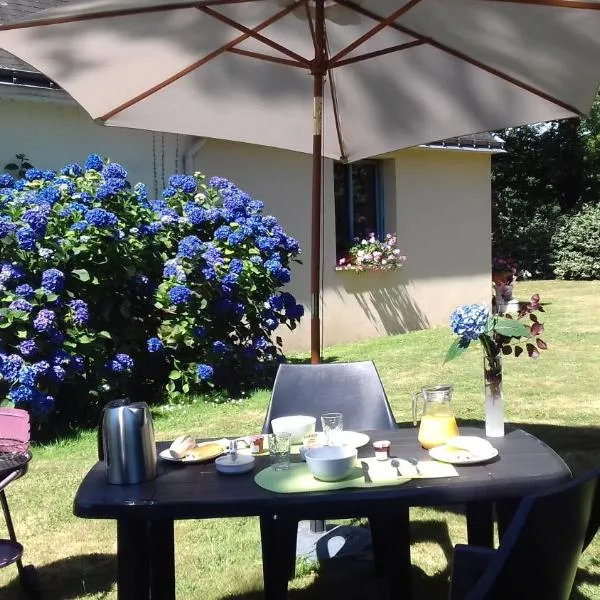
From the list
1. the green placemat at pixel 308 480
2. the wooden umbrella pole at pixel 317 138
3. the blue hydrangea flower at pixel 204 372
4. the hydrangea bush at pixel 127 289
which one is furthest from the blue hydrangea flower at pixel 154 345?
the green placemat at pixel 308 480

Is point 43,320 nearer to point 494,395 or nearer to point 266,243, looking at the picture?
point 266,243

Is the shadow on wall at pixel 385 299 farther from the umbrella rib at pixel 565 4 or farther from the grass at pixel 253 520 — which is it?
the umbrella rib at pixel 565 4

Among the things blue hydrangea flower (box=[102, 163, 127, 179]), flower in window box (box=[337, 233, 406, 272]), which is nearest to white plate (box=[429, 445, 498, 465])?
blue hydrangea flower (box=[102, 163, 127, 179])

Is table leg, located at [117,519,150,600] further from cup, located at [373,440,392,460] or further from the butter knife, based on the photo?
cup, located at [373,440,392,460]

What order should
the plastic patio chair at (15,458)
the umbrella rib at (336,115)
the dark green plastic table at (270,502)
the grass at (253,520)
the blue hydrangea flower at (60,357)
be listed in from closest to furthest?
1. the dark green plastic table at (270,502)
2. the plastic patio chair at (15,458)
3. the grass at (253,520)
4. the umbrella rib at (336,115)
5. the blue hydrangea flower at (60,357)

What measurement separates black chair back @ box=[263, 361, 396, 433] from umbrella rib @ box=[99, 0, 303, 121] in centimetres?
165

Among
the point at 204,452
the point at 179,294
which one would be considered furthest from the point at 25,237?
the point at 204,452

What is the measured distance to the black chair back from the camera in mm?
3430

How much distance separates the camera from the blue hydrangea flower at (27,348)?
192 inches

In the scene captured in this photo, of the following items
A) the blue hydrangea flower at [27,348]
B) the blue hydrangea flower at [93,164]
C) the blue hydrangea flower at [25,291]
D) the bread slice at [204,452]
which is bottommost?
the bread slice at [204,452]

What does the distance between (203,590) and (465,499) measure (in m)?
1.44

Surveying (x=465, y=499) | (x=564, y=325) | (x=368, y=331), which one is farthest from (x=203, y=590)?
(x=564, y=325)

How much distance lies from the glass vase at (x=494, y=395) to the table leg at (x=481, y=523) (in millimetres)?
273

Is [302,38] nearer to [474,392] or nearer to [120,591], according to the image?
[120,591]
